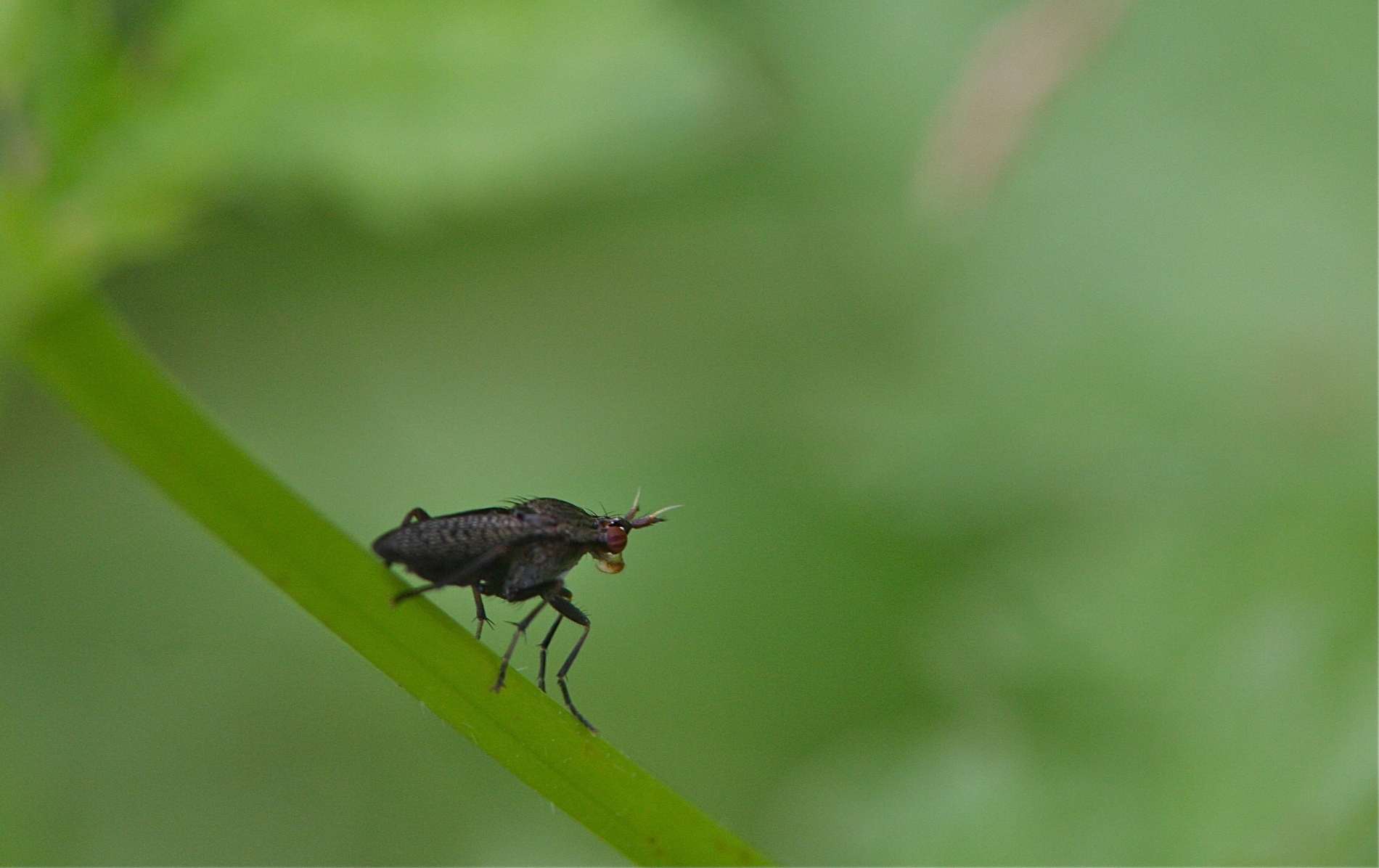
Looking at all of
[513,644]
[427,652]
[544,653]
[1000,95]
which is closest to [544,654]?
[544,653]

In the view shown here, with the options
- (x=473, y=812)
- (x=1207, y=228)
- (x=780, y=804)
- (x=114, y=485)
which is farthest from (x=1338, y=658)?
(x=114, y=485)

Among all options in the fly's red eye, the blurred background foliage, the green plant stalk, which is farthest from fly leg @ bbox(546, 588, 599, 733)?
the blurred background foliage

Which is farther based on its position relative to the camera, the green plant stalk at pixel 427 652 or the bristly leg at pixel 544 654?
the bristly leg at pixel 544 654

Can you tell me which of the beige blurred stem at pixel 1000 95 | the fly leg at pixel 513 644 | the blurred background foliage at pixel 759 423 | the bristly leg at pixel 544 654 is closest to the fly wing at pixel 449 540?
the fly leg at pixel 513 644

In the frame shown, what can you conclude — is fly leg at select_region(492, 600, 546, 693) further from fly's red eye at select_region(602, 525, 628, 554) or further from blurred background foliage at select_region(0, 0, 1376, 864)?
blurred background foliage at select_region(0, 0, 1376, 864)

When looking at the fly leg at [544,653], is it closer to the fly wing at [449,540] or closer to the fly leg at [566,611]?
the fly leg at [566,611]
